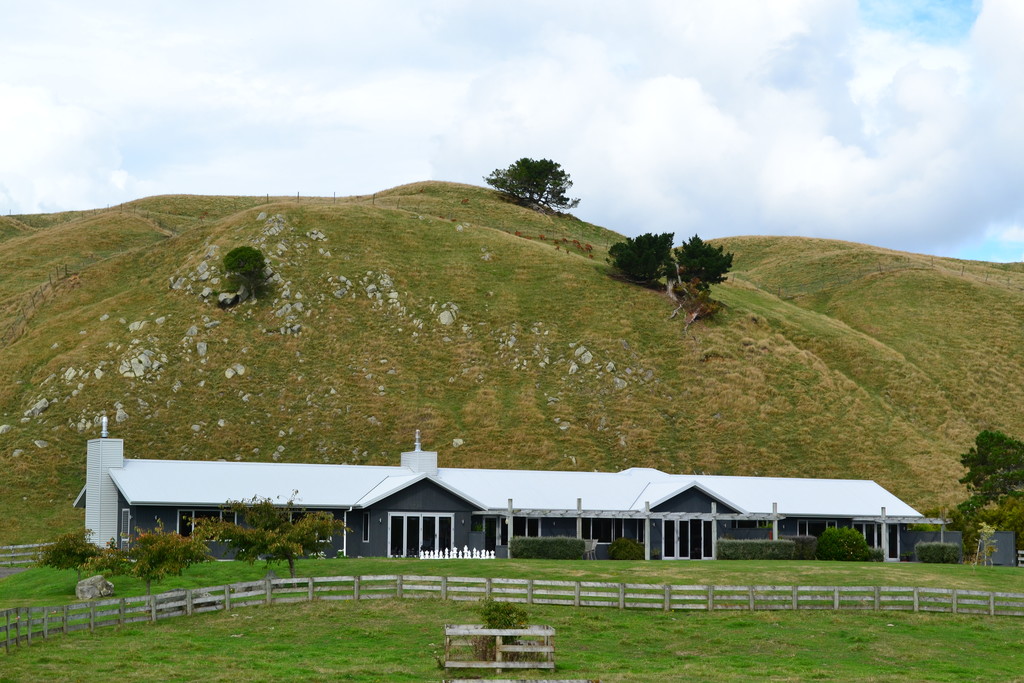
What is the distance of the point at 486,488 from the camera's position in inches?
2244

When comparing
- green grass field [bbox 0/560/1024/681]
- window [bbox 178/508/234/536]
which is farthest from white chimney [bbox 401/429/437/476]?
green grass field [bbox 0/560/1024/681]

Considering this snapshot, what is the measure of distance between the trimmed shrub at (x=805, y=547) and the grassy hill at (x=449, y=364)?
25903 millimetres

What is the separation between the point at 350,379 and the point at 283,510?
43.1 m

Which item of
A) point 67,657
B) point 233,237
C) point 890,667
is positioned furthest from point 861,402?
point 67,657

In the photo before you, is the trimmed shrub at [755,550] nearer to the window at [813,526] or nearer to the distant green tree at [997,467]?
the window at [813,526]

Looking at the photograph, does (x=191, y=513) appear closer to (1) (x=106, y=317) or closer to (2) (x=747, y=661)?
(2) (x=747, y=661)

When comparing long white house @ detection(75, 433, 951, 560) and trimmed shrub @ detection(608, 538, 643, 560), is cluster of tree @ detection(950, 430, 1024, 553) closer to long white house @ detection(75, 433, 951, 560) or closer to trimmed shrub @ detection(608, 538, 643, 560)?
long white house @ detection(75, 433, 951, 560)

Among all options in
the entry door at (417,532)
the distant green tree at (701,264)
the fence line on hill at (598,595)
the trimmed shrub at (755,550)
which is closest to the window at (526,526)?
the entry door at (417,532)

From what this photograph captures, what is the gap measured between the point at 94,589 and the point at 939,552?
3939cm

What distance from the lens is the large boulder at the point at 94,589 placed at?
39.1 metres

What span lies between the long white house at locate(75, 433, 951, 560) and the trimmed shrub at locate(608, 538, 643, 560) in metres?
0.56

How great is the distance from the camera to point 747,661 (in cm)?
2772

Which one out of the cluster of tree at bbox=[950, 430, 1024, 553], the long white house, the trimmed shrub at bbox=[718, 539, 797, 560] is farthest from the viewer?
the cluster of tree at bbox=[950, 430, 1024, 553]

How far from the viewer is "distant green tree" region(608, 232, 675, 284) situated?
345 ft
